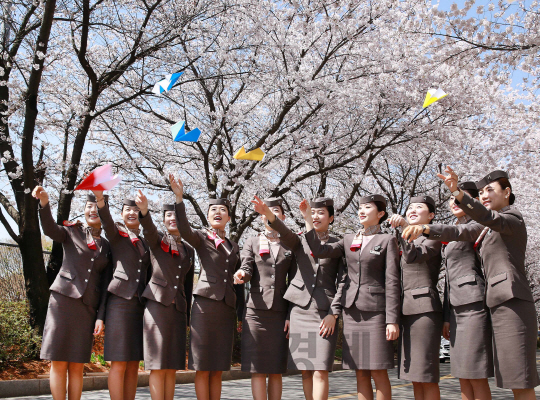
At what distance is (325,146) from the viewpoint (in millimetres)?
12922

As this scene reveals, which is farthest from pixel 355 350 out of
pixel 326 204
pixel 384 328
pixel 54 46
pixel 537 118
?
pixel 537 118

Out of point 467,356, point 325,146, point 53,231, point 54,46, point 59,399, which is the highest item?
point 54,46

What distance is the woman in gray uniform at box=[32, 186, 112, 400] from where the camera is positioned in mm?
4812

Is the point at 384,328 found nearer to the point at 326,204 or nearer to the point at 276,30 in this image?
the point at 326,204

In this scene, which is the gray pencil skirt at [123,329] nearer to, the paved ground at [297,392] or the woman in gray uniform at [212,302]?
the woman in gray uniform at [212,302]

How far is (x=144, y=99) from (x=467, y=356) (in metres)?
8.62

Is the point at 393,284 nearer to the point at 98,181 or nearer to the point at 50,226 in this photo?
the point at 98,181

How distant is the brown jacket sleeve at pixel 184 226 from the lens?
4789 mm

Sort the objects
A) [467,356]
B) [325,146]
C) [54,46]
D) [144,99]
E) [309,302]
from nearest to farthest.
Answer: [467,356] → [309,302] → [54,46] → [144,99] → [325,146]

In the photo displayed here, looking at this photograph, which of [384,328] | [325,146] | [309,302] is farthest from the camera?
[325,146]

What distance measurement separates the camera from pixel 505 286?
4.01 metres

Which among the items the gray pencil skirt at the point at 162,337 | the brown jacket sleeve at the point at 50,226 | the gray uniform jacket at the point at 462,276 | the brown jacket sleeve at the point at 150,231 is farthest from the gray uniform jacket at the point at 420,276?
the brown jacket sleeve at the point at 50,226

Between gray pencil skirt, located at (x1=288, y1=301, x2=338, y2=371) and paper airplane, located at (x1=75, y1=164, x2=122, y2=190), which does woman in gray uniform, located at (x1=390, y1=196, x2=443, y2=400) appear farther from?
paper airplane, located at (x1=75, y1=164, x2=122, y2=190)

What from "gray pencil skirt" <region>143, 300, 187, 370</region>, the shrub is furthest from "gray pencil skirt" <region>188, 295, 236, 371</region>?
the shrub
